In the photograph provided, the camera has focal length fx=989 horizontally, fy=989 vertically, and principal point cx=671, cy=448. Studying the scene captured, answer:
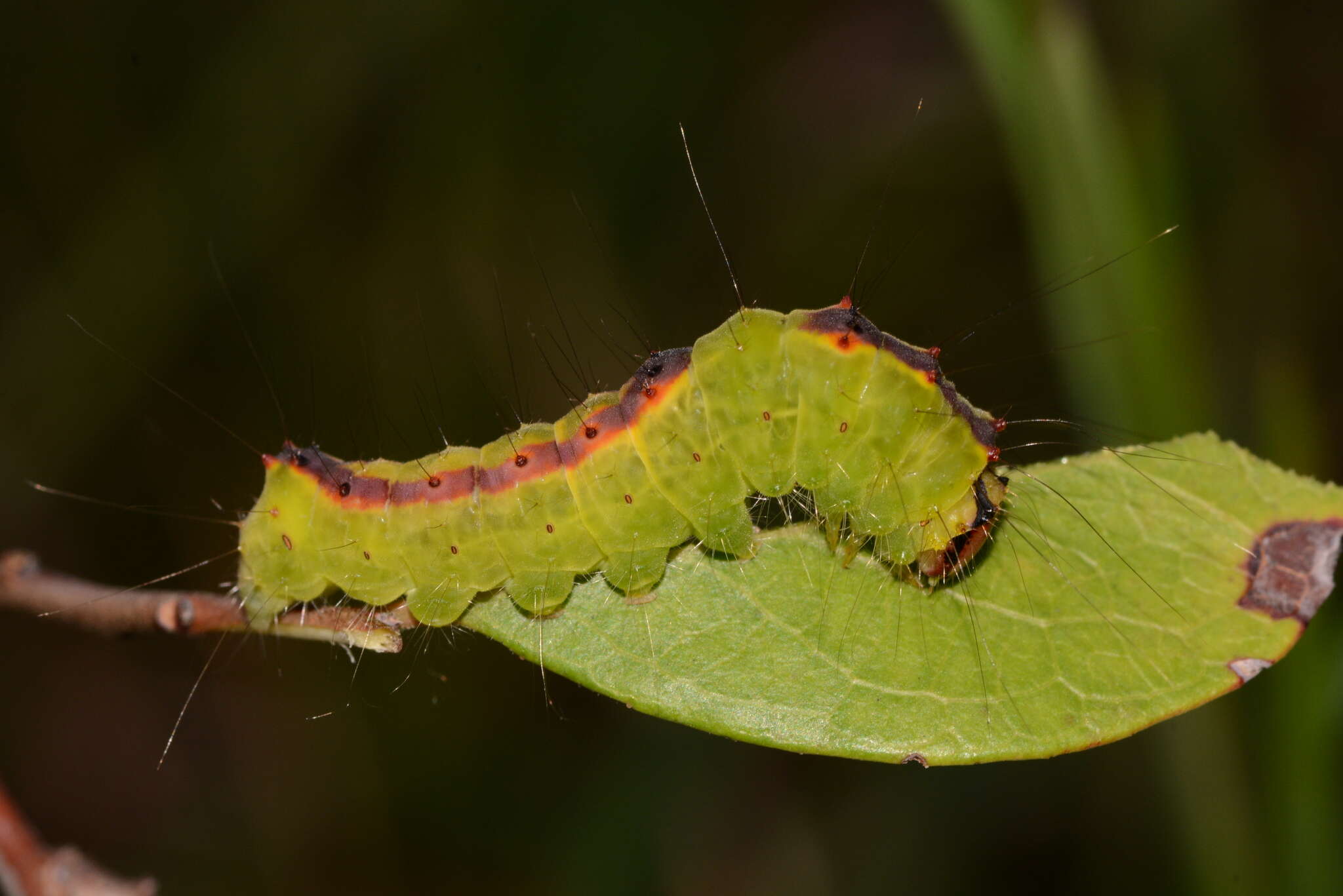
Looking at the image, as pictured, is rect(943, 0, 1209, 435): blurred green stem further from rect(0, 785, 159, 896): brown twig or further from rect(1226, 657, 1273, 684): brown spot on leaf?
rect(0, 785, 159, 896): brown twig

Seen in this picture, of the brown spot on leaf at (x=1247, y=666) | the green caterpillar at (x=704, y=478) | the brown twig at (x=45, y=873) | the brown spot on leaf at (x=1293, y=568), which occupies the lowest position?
the brown spot on leaf at (x=1247, y=666)

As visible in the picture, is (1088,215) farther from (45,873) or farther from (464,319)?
(45,873)

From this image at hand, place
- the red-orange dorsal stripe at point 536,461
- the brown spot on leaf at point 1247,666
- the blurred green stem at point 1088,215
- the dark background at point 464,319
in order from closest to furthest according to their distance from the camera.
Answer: the brown spot on leaf at point 1247,666
the red-orange dorsal stripe at point 536,461
the blurred green stem at point 1088,215
the dark background at point 464,319

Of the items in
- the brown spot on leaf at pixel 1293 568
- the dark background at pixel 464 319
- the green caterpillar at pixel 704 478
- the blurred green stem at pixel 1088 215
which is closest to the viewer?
the brown spot on leaf at pixel 1293 568

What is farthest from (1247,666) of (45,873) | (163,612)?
(45,873)

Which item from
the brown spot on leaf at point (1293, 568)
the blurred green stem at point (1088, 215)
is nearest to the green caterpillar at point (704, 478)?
the brown spot on leaf at point (1293, 568)

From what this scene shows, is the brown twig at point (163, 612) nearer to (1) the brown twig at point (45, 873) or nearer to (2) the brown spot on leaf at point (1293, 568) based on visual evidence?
(1) the brown twig at point (45, 873)

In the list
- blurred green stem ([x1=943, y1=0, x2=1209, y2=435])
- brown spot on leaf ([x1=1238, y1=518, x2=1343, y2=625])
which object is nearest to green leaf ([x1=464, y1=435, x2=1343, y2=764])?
brown spot on leaf ([x1=1238, y1=518, x2=1343, y2=625])
